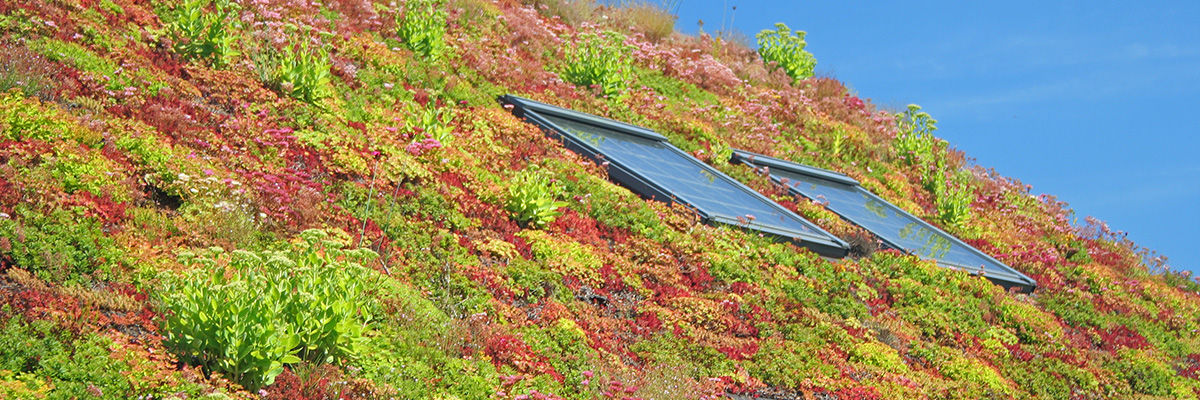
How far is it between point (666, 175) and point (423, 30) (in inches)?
208

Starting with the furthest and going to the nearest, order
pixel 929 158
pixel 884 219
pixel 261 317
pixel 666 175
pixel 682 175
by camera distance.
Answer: pixel 929 158 → pixel 884 219 → pixel 682 175 → pixel 666 175 → pixel 261 317

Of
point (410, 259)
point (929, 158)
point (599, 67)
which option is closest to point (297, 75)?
point (410, 259)

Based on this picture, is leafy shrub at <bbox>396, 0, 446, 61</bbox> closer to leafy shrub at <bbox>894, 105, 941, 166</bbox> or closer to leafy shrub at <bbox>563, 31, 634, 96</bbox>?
leafy shrub at <bbox>563, 31, 634, 96</bbox>

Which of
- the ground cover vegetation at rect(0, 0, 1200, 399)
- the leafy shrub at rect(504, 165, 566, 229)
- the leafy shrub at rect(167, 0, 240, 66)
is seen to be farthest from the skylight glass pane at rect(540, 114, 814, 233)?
the leafy shrub at rect(167, 0, 240, 66)

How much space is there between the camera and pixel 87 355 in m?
6.41

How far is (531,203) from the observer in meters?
11.7

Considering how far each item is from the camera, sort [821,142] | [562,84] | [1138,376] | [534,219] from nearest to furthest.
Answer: [534,219] < [1138,376] < [562,84] < [821,142]

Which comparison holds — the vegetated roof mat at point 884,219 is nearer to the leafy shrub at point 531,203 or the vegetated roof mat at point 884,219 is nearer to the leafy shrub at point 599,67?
the leafy shrub at point 599,67

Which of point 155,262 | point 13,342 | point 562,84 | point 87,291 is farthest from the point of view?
point 562,84

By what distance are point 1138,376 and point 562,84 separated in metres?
10.9

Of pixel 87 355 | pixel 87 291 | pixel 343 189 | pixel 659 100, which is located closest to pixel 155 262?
pixel 87 291

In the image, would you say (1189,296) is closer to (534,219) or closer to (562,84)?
(562,84)

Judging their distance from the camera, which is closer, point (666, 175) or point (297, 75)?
point (297, 75)

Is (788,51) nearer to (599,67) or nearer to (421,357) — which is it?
(599,67)
